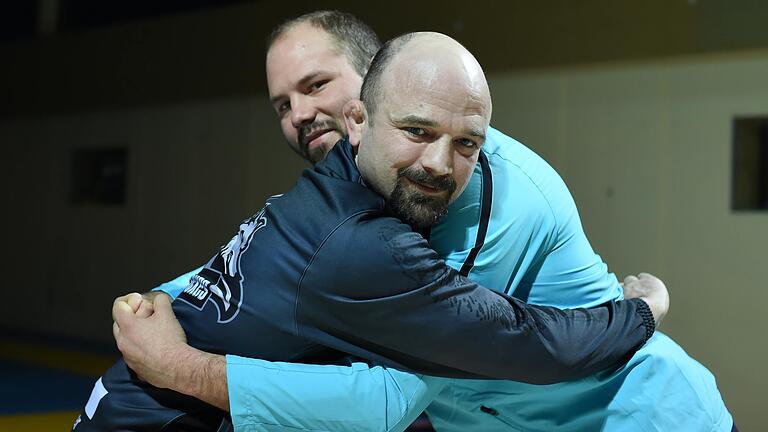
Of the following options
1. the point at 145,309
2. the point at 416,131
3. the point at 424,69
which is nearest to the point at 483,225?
the point at 416,131

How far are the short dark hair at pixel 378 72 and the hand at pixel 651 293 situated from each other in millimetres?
868

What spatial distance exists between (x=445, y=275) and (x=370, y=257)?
0.18 meters

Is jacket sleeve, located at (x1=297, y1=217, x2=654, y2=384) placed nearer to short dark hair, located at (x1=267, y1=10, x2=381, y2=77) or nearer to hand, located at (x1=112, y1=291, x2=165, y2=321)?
hand, located at (x1=112, y1=291, x2=165, y2=321)

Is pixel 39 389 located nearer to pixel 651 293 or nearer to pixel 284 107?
pixel 284 107

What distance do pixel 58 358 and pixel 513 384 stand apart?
6.72 metres

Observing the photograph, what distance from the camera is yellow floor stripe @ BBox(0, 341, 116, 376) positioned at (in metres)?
7.58

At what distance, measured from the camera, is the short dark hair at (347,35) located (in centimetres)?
316

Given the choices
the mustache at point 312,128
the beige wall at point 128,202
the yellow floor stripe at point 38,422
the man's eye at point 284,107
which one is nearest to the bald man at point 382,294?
the mustache at point 312,128

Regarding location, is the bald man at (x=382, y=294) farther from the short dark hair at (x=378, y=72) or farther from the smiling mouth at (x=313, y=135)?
the smiling mouth at (x=313, y=135)

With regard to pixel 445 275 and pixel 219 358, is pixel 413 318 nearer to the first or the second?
pixel 445 275

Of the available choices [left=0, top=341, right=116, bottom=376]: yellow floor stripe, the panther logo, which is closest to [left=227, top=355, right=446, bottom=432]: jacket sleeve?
the panther logo

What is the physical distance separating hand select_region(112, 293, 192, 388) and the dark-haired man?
0.51 feet

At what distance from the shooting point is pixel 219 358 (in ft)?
7.08

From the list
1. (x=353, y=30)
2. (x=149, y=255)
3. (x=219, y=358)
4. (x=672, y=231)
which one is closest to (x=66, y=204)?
(x=149, y=255)
